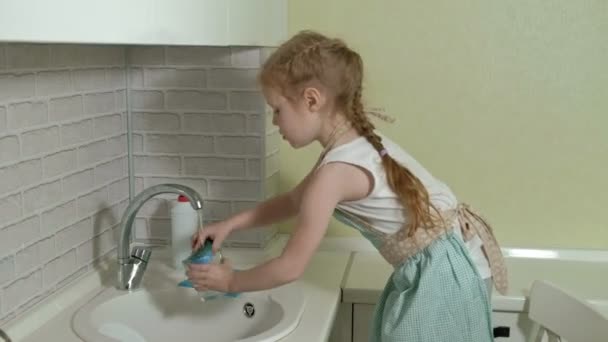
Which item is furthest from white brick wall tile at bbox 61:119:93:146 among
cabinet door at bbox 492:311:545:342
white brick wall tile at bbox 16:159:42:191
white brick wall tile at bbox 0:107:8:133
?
cabinet door at bbox 492:311:545:342

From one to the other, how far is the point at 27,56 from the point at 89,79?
0.92 feet

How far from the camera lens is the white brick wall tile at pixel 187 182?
6.42 feet

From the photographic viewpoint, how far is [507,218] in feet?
Answer: 6.50

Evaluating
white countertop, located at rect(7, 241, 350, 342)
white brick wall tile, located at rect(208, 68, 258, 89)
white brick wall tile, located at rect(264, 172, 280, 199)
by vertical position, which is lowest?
white countertop, located at rect(7, 241, 350, 342)

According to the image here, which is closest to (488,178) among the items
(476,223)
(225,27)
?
(476,223)

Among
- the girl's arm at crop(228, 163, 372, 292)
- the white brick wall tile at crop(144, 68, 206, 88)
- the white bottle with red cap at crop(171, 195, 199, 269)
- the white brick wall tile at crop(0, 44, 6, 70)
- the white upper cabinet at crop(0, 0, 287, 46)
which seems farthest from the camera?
the white brick wall tile at crop(144, 68, 206, 88)

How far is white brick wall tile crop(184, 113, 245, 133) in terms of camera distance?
6.29ft

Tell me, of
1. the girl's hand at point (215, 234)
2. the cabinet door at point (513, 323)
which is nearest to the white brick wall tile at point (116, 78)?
the girl's hand at point (215, 234)

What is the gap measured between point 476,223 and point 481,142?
390mm

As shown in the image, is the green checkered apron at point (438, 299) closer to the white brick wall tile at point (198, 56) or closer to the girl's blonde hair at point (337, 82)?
the girl's blonde hair at point (337, 82)

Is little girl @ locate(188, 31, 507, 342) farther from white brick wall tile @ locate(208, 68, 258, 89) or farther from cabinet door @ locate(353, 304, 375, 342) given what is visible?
white brick wall tile @ locate(208, 68, 258, 89)

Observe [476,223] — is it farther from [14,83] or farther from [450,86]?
[14,83]

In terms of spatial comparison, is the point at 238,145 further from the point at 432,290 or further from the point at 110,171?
the point at 432,290

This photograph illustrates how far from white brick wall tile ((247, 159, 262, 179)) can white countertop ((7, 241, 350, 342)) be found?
0.83ft
